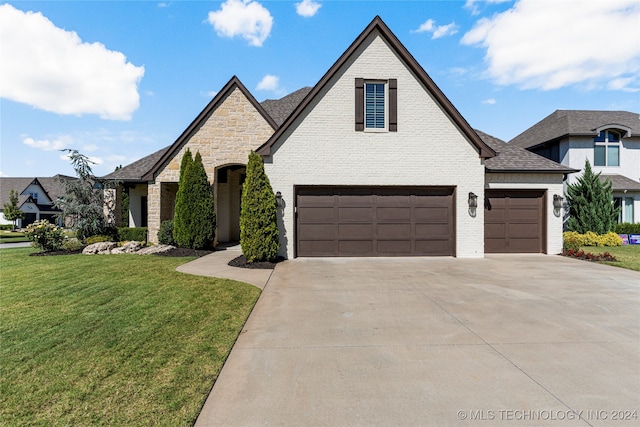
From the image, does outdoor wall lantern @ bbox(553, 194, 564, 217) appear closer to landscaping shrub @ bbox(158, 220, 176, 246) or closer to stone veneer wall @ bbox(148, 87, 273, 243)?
stone veneer wall @ bbox(148, 87, 273, 243)

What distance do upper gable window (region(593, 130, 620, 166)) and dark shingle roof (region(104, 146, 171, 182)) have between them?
24900 millimetres

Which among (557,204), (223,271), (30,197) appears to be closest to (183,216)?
(223,271)

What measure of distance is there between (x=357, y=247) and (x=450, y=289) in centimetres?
461

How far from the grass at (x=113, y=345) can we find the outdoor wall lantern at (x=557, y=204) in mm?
11859

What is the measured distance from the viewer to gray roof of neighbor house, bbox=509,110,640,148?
713 inches

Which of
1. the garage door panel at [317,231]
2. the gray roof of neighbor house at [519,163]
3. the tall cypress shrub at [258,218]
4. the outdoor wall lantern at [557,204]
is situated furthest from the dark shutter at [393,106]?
the outdoor wall lantern at [557,204]

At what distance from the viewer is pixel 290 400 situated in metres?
2.79

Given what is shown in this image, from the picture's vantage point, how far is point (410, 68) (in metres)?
10.9

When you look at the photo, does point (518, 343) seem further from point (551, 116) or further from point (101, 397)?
point (551, 116)

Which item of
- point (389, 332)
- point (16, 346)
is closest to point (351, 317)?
point (389, 332)

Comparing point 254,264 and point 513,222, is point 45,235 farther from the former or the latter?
point 513,222

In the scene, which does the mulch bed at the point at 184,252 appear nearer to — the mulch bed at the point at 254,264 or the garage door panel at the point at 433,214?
the mulch bed at the point at 254,264

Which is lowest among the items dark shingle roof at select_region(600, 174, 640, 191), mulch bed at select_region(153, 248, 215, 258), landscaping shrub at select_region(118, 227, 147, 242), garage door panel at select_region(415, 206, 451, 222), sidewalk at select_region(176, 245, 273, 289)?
sidewalk at select_region(176, 245, 273, 289)

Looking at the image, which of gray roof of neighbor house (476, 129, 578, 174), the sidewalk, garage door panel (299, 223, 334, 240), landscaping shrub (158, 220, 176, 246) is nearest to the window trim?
gray roof of neighbor house (476, 129, 578, 174)
